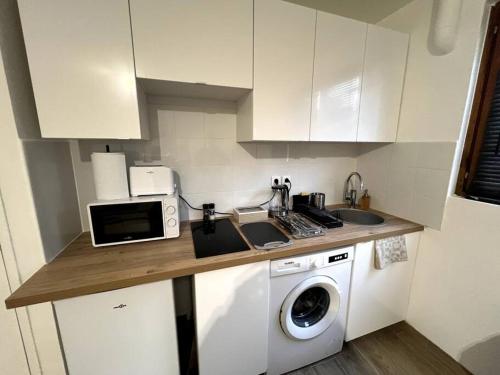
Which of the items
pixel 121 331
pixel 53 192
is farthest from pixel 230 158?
pixel 121 331

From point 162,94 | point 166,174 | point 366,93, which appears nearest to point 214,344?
point 166,174

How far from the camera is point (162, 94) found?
1344 millimetres

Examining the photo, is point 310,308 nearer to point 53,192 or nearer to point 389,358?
point 389,358

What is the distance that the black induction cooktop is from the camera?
1.09 m

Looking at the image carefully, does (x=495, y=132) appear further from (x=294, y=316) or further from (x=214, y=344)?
(x=214, y=344)

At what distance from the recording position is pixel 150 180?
1.18 meters

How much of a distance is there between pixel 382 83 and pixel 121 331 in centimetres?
213

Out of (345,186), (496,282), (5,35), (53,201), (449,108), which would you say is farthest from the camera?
(345,186)

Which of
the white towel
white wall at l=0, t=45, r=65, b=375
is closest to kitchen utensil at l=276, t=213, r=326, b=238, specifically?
the white towel

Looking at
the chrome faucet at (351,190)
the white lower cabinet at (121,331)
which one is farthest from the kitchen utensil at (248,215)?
the chrome faucet at (351,190)

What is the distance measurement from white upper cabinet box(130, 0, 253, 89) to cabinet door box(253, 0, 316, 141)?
7 centimetres

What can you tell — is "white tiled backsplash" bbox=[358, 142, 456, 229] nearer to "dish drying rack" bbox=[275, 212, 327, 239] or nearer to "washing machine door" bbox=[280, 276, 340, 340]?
"dish drying rack" bbox=[275, 212, 327, 239]

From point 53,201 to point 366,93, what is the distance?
1.99 m

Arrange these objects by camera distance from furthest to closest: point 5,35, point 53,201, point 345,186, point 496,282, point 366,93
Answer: point 345,186 < point 366,93 < point 496,282 < point 53,201 < point 5,35
